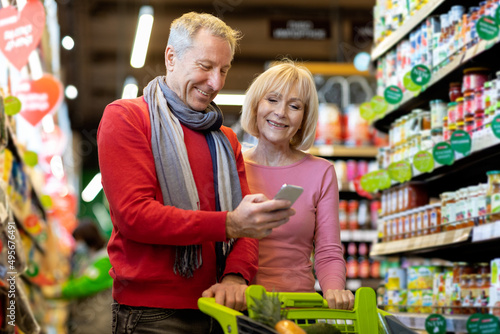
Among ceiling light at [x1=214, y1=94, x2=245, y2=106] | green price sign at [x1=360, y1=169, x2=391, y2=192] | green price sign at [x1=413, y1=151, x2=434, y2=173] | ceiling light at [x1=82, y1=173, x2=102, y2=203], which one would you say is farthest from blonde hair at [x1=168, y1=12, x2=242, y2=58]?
ceiling light at [x1=82, y1=173, x2=102, y2=203]

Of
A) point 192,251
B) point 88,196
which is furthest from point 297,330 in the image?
point 88,196

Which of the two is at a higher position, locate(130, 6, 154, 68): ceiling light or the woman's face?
locate(130, 6, 154, 68): ceiling light

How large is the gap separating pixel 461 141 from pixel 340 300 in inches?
68.0

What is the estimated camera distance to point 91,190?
16672 millimetres

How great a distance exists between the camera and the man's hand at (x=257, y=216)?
1720mm

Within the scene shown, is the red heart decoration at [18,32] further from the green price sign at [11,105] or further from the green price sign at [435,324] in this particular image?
the green price sign at [435,324]

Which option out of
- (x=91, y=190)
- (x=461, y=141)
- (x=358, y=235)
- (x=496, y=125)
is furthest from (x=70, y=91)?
(x=496, y=125)

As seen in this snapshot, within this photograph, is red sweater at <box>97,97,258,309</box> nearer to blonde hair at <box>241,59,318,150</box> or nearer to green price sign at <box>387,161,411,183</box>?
blonde hair at <box>241,59,318,150</box>

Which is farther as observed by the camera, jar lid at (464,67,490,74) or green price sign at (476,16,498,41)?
jar lid at (464,67,490,74)

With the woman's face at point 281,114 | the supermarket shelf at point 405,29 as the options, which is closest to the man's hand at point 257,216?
the woman's face at point 281,114

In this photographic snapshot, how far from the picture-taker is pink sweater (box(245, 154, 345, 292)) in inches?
91.3

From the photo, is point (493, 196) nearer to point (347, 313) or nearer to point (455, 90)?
point (455, 90)

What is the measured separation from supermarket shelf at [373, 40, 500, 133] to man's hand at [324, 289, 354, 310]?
171 cm

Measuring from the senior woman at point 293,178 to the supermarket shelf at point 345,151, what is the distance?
4.29 metres
